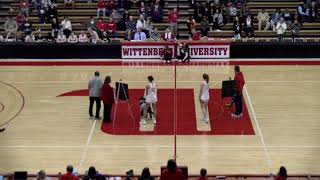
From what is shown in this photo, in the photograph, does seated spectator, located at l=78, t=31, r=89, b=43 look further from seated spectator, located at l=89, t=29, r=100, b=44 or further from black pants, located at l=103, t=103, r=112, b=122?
black pants, located at l=103, t=103, r=112, b=122

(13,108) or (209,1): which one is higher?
(209,1)

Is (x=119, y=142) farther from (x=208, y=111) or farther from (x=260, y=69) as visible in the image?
(x=260, y=69)

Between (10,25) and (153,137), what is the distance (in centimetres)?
1659

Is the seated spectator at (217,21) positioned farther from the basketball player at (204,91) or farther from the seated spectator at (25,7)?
the basketball player at (204,91)

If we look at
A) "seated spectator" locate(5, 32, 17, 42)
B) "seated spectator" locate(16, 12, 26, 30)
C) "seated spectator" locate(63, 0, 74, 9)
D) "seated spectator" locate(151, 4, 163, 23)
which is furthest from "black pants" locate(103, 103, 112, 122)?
"seated spectator" locate(63, 0, 74, 9)

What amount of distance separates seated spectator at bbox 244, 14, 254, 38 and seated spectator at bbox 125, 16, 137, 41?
5.27 metres

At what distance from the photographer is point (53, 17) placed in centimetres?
3575

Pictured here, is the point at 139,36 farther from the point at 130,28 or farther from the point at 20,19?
the point at 20,19

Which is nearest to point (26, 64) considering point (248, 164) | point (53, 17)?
point (53, 17)

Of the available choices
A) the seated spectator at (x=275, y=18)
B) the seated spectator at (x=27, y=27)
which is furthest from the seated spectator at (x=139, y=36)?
the seated spectator at (x=275, y=18)

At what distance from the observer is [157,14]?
3609 cm

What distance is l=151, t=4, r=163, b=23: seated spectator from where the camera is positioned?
36062 millimetres

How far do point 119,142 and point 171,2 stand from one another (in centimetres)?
1923

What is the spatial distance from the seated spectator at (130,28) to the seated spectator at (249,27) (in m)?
5.27
